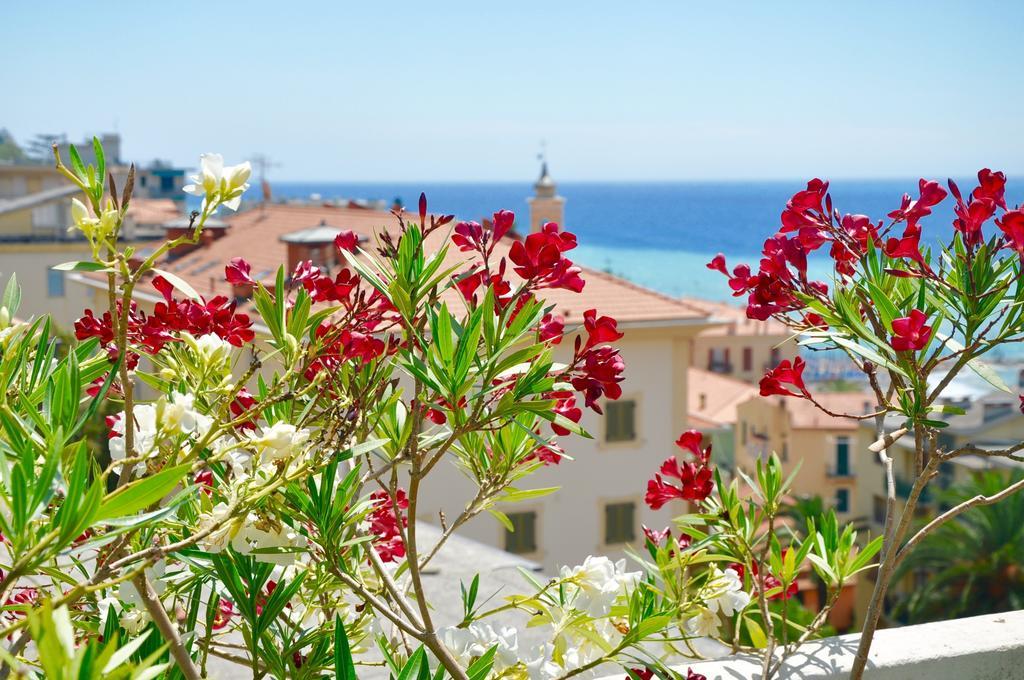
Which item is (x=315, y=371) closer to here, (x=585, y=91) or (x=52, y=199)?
(x=52, y=199)

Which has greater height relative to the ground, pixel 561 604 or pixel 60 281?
pixel 561 604

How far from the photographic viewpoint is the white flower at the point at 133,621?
4.67 ft

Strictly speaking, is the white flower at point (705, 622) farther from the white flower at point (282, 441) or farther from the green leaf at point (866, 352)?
the white flower at point (282, 441)

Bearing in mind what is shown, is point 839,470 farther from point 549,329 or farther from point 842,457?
point 549,329

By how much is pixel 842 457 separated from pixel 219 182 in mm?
36098

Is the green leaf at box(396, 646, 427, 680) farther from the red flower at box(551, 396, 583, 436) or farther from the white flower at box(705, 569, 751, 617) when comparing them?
the white flower at box(705, 569, 751, 617)

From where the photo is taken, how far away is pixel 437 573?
5.79 m

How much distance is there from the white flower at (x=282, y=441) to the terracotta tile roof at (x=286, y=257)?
44.1 ft

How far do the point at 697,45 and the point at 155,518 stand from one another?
106m

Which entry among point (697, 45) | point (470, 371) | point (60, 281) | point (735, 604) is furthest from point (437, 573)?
point (697, 45)

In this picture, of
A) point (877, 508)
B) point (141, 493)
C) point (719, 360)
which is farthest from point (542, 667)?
point (719, 360)

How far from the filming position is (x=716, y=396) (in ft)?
126

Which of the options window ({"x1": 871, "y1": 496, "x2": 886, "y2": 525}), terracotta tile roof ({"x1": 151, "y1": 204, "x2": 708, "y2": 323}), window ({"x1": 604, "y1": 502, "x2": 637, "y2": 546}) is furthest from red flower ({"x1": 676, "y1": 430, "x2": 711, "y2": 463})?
window ({"x1": 871, "y1": 496, "x2": 886, "y2": 525})

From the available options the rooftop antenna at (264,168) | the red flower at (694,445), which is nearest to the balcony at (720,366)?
the rooftop antenna at (264,168)
